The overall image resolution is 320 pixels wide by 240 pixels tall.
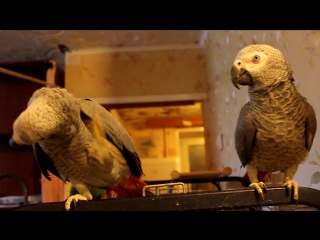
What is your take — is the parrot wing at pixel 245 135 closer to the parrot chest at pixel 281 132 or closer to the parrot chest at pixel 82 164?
the parrot chest at pixel 281 132

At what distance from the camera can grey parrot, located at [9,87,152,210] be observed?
691mm

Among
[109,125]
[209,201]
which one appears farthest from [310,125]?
[109,125]

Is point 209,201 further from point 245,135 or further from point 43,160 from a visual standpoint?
point 43,160

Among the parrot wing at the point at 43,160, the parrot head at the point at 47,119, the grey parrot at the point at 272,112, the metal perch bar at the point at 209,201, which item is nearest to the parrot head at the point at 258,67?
the grey parrot at the point at 272,112

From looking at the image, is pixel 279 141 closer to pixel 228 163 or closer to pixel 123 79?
pixel 228 163

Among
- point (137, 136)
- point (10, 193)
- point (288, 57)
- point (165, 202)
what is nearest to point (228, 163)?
point (288, 57)

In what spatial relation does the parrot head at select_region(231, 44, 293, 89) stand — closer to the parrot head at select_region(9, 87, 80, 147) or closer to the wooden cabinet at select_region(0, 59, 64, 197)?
the parrot head at select_region(9, 87, 80, 147)

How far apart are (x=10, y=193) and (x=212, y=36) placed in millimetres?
1796

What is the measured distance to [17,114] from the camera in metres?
2.17

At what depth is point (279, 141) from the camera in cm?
73

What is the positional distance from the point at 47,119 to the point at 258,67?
48 cm

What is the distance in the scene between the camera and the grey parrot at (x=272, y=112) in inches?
28.5

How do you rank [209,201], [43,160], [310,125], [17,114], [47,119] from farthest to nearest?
[17,114] → [43,160] → [310,125] → [47,119] → [209,201]
